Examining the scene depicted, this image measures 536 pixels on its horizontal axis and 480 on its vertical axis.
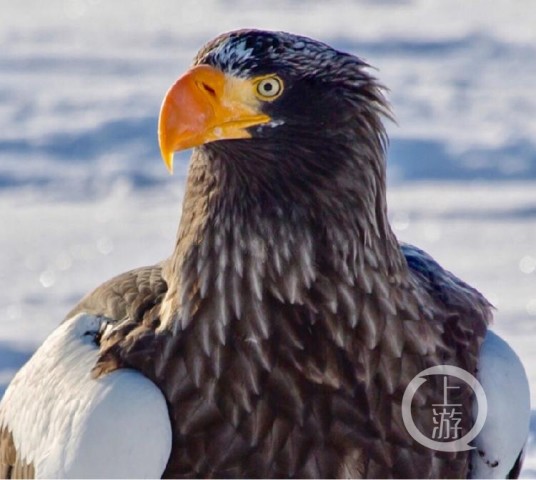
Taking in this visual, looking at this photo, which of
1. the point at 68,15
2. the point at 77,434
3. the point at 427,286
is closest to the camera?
the point at 77,434

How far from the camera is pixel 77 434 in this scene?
4.06 m

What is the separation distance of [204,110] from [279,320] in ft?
1.89

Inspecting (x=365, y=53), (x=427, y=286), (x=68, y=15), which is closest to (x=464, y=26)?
(x=365, y=53)

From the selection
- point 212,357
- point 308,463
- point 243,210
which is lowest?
point 308,463

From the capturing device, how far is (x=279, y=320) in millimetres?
4215

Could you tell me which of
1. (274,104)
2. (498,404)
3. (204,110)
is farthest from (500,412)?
(204,110)

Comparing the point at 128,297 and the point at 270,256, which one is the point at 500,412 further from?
the point at 128,297

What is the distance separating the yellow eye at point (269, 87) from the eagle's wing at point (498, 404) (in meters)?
0.73

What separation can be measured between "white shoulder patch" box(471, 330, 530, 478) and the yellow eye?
90 cm

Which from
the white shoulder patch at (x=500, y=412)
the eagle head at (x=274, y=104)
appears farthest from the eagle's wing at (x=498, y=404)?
the eagle head at (x=274, y=104)

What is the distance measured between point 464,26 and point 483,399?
35.9ft

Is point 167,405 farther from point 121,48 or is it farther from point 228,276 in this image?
point 121,48

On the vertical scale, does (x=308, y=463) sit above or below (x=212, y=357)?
below

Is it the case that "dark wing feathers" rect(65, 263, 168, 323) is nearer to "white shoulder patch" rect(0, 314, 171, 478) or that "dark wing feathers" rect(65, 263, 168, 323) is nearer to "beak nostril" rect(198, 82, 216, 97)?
"white shoulder patch" rect(0, 314, 171, 478)
